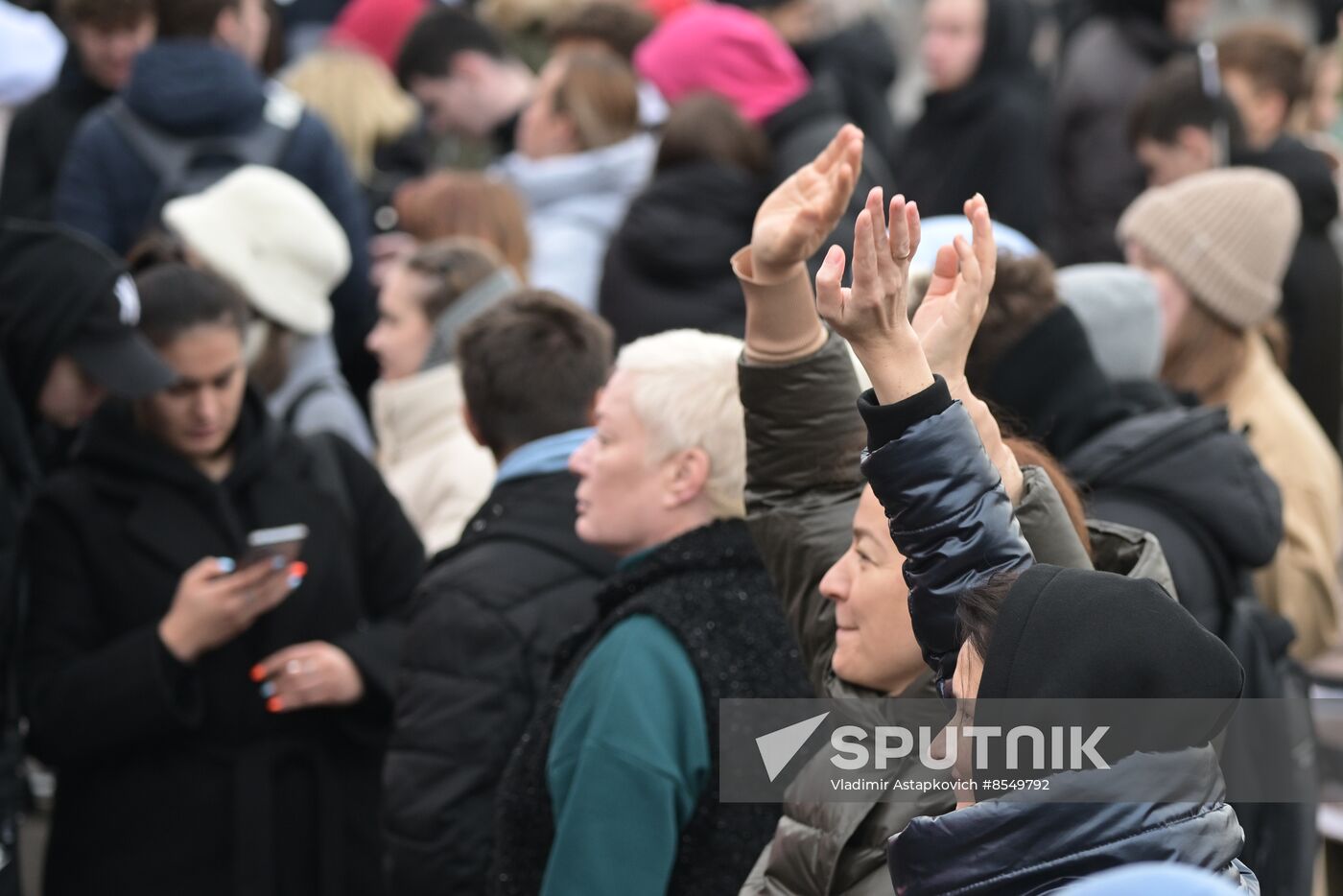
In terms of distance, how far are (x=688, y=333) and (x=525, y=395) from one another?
1.74 ft

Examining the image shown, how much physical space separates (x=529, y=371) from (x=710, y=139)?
1.98 meters

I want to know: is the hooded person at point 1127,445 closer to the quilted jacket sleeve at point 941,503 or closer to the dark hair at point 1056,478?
the dark hair at point 1056,478

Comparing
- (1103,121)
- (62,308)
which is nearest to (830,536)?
(62,308)

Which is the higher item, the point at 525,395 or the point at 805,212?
the point at 805,212

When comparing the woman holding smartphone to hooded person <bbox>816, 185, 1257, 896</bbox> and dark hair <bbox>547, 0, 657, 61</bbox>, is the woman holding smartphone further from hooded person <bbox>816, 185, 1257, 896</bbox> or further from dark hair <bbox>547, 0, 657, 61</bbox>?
dark hair <bbox>547, 0, 657, 61</bbox>

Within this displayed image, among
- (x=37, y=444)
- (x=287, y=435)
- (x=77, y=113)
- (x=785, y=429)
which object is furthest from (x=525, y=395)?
(x=77, y=113)

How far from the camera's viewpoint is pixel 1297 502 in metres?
4.14

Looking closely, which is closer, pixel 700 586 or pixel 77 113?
pixel 700 586

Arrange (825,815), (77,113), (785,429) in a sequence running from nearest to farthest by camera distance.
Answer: (825,815)
(785,429)
(77,113)

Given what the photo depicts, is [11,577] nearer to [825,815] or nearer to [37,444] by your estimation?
[37,444]

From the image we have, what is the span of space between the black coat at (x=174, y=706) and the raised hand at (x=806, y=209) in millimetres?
1699

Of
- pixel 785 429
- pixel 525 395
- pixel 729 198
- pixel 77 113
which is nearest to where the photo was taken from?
pixel 785 429

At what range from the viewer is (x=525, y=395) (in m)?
3.53

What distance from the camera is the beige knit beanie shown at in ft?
14.0
